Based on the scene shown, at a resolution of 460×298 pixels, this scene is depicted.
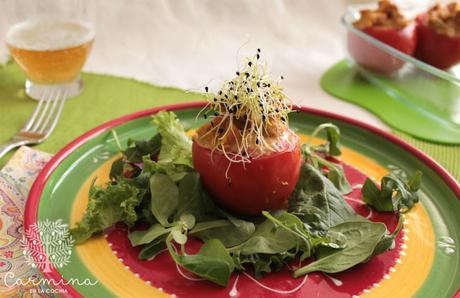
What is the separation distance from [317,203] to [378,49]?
1172 millimetres

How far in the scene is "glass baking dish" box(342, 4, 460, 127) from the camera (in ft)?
7.09

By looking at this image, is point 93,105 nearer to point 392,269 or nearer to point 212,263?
point 212,263

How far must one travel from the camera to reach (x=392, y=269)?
4.25 feet

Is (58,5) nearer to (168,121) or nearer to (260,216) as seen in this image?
(168,121)

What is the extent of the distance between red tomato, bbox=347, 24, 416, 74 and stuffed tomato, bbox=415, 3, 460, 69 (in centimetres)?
6

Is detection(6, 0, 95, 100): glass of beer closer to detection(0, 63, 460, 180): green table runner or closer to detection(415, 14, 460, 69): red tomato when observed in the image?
detection(0, 63, 460, 180): green table runner

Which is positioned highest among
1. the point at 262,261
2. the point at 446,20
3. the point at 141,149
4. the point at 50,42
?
the point at 446,20

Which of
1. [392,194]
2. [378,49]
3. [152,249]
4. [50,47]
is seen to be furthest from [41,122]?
[378,49]

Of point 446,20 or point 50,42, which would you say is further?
point 446,20

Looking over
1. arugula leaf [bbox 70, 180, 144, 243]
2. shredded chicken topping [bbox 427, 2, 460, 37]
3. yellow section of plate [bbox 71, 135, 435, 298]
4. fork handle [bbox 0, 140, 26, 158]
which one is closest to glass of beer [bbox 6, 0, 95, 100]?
fork handle [bbox 0, 140, 26, 158]

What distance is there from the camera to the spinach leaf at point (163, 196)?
137cm

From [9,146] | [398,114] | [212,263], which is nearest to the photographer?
[212,263]

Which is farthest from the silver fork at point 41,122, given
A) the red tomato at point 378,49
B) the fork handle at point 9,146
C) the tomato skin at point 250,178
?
the red tomato at point 378,49

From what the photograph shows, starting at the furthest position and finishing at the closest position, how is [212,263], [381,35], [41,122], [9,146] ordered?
[381,35], [41,122], [9,146], [212,263]
